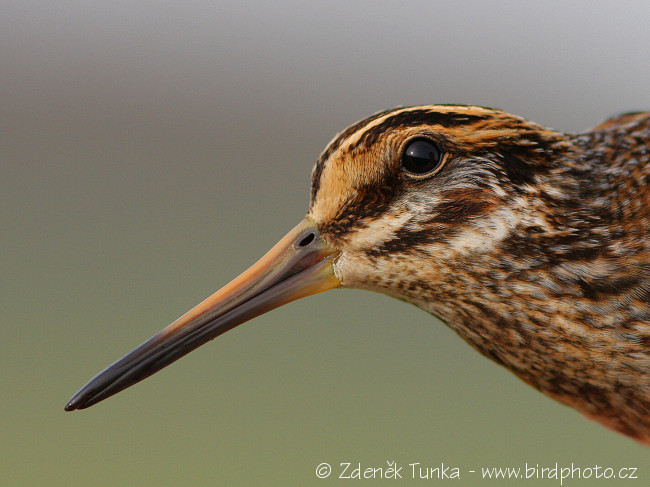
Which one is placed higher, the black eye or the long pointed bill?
the black eye

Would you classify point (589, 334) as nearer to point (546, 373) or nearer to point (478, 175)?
point (546, 373)

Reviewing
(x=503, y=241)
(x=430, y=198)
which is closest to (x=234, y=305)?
(x=430, y=198)

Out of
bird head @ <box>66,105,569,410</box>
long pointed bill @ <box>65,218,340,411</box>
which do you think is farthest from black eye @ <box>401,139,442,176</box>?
long pointed bill @ <box>65,218,340,411</box>

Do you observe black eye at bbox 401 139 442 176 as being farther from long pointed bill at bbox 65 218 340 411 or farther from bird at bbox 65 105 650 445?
long pointed bill at bbox 65 218 340 411

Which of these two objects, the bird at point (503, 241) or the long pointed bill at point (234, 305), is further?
the long pointed bill at point (234, 305)

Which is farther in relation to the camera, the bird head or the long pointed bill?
the long pointed bill

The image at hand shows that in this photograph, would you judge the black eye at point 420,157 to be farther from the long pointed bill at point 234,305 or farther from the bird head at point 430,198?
the long pointed bill at point 234,305

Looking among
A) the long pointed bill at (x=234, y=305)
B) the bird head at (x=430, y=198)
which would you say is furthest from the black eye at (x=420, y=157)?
the long pointed bill at (x=234, y=305)

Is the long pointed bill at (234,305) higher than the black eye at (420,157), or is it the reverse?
the black eye at (420,157)
